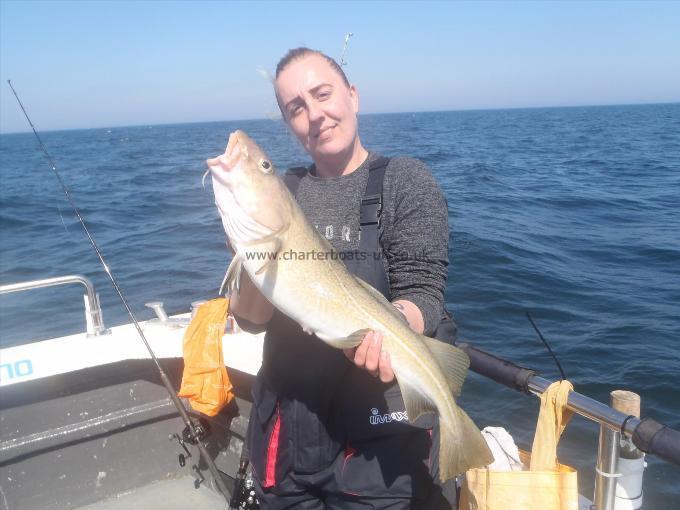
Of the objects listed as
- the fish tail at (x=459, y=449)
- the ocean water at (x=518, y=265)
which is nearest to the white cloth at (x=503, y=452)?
the fish tail at (x=459, y=449)

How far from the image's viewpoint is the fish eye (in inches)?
98.1

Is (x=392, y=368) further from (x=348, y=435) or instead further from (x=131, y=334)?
(x=131, y=334)

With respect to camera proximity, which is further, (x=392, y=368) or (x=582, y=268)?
(x=582, y=268)

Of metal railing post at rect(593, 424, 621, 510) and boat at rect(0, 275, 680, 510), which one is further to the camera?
boat at rect(0, 275, 680, 510)

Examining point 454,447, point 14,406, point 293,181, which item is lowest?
point 14,406

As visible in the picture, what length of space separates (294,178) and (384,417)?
1.42 metres

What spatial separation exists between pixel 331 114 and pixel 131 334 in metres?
2.68

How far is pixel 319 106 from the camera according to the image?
2.80 metres

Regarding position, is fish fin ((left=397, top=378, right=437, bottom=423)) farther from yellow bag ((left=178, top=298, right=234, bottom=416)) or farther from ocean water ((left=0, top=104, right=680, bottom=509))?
ocean water ((left=0, top=104, right=680, bottom=509))

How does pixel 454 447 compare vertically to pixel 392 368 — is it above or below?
below

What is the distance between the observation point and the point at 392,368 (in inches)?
97.3

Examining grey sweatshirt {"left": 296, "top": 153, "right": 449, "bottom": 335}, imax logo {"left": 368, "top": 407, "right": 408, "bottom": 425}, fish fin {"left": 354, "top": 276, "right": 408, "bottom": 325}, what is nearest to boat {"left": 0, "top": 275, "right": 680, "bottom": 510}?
imax logo {"left": 368, "top": 407, "right": 408, "bottom": 425}

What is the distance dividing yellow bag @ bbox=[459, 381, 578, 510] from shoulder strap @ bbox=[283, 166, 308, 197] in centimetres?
175

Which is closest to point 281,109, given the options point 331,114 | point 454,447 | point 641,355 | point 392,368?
point 331,114
